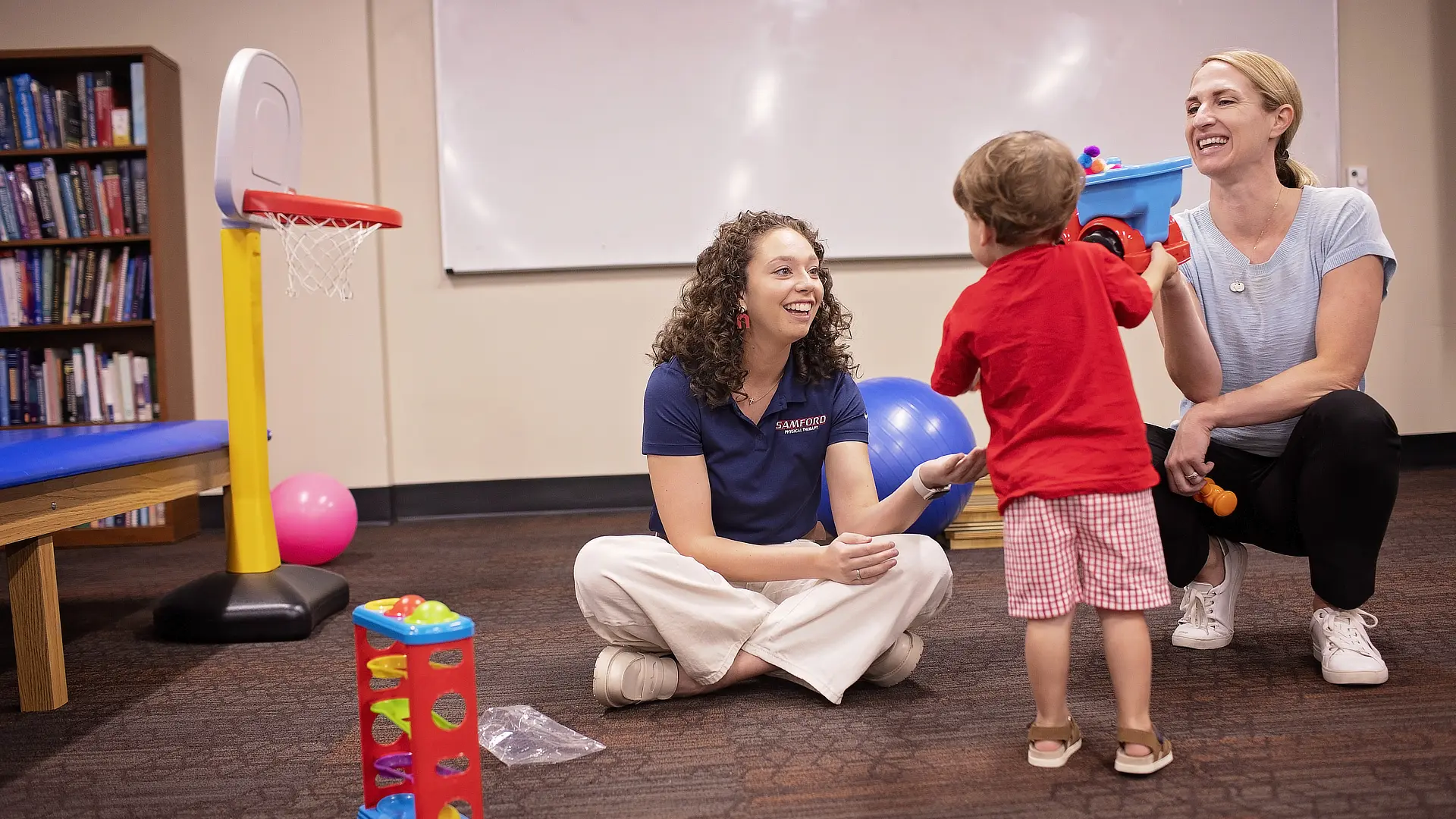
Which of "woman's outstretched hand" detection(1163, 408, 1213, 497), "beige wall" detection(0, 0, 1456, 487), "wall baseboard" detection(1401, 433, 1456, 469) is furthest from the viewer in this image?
"wall baseboard" detection(1401, 433, 1456, 469)

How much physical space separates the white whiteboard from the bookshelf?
1.07 meters

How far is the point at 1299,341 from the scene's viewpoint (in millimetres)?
1870

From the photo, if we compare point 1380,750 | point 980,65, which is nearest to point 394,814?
point 1380,750

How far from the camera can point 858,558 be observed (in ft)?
5.64

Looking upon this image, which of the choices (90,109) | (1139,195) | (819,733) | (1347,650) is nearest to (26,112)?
(90,109)

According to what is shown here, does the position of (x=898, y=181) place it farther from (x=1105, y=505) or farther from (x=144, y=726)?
(x=144, y=726)

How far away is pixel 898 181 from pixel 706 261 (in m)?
2.63

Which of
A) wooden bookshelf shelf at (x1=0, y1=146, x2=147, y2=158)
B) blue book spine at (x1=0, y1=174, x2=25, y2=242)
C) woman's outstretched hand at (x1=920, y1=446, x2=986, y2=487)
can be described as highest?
wooden bookshelf shelf at (x1=0, y1=146, x2=147, y2=158)

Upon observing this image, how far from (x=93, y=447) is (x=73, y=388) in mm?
2321

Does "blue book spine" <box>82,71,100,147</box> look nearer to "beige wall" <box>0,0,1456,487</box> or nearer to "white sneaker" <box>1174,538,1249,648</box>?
"beige wall" <box>0,0,1456,487</box>

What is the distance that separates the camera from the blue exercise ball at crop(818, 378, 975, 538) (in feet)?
9.50

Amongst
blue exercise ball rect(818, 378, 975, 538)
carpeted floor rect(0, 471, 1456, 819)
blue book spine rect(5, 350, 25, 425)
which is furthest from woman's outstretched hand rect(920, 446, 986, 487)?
→ blue book spine rect(5, 350, 25, 425)

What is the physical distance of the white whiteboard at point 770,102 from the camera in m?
4.28

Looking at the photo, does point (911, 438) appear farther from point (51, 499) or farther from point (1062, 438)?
point (51, 499)
